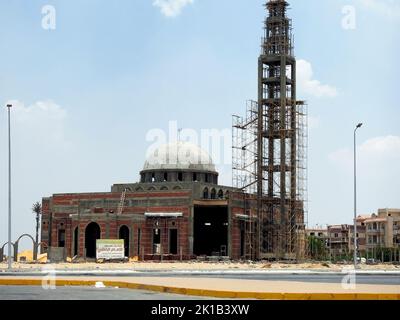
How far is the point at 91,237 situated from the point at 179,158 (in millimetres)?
19129

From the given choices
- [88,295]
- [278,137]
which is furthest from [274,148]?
[88,295]

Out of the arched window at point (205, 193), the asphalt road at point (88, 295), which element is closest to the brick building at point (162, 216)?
the arched window at point (205, 193)

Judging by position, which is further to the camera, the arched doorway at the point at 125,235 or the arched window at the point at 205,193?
the arched window at the point at 205,193

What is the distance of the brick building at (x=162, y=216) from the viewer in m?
112

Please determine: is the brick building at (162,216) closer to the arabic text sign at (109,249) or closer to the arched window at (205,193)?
the arched window at (205,193)

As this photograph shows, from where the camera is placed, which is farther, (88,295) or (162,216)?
(162,216)

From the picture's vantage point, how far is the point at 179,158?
12850 centimetres

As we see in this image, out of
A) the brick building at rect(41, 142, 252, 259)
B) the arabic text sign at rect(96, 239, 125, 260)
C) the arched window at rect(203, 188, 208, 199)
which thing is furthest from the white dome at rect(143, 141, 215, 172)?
the arabic text sign at rect(96, 239, 125, 260)

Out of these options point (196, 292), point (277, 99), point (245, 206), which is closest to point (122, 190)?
point (245, 206)

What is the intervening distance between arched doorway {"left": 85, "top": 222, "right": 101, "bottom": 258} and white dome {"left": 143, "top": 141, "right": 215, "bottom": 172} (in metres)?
15.7

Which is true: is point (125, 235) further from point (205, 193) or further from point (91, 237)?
point (205, 193)

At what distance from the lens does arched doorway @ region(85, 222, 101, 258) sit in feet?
385

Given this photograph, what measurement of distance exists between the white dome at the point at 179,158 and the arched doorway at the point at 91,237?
1566 cm
